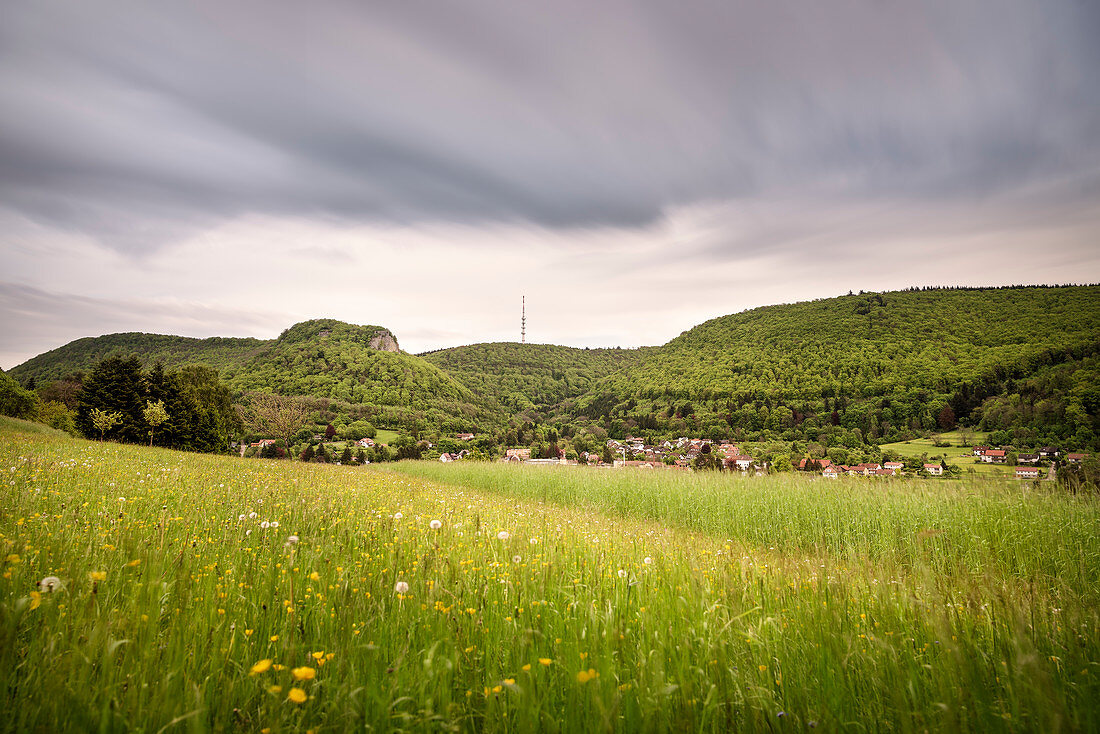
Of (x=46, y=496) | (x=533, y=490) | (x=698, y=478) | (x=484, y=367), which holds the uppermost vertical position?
(x=484, y=367)

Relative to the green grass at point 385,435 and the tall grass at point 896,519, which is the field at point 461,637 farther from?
the green grass at point 385,435

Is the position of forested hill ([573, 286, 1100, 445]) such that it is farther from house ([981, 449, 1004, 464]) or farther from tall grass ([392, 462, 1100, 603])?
tall grass ([392, 462, 1100, 603])

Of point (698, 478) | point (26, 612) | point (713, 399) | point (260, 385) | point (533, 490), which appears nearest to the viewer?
point (26, 612)

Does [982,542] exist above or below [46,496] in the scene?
below

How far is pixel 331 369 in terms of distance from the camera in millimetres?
93812

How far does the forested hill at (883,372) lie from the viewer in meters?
Answer: 35.3

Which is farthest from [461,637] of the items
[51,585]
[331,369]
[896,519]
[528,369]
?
[528,369]

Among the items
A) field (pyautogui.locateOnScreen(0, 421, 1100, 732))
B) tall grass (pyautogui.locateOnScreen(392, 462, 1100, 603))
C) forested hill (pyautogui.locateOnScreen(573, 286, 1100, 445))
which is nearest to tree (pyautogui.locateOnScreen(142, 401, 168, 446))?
field (pyautogui.locateOnScreen(0, 421, 1100, 732))

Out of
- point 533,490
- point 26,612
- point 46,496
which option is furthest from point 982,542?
point 46,496

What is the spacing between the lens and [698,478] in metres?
14.2

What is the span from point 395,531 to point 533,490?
1254cm

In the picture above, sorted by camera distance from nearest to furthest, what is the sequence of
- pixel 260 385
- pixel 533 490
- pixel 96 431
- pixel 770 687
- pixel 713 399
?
pixel 770 687, pixel 533 490, pixel 96 431, pixel 713 399, pixel 260 385

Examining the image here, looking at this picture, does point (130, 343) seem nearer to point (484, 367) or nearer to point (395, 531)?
point (484, 367)

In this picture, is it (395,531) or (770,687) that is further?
(395,531)
